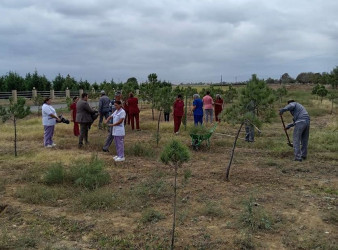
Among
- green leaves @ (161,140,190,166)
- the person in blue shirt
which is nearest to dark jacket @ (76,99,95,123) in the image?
the person in blue shirt

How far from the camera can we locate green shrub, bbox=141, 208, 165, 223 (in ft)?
16.8

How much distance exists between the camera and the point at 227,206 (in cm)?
569

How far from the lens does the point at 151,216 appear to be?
523cm

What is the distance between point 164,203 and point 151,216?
670 mm

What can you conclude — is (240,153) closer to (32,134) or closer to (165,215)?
(165,215)

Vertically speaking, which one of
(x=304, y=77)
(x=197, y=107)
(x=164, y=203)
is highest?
(x=304, y=77)

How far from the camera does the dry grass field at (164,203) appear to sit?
4.59 meters

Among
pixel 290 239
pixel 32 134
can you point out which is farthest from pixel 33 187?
pixel 32 134

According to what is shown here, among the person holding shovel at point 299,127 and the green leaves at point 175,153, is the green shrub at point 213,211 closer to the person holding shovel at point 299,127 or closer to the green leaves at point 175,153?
the green leaves at point 175,153

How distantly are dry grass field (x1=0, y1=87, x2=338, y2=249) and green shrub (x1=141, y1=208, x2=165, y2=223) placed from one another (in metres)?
0.01

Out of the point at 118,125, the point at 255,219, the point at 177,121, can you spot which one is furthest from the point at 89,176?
the point at 177,121

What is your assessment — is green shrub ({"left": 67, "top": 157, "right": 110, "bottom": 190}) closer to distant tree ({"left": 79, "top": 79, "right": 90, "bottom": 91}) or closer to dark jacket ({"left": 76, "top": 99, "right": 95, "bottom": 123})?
dark jacket ({"left": 76, "top": 99, "right": 95, "bottom": 123})

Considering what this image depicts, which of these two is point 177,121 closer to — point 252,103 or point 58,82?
point 252,103

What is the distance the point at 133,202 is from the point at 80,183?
1343 mm
